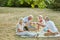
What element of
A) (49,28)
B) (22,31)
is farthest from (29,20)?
(49,28)

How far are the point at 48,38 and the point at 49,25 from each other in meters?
0.44

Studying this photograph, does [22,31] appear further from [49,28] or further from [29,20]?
[49,28]

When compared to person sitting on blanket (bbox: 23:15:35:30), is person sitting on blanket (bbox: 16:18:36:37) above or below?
below

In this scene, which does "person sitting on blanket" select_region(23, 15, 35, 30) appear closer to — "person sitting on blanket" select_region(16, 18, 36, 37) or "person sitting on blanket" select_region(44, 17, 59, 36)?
"person sitting on blanket" select_region(16, 18, 36, 37)

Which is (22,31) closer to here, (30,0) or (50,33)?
(50,33)

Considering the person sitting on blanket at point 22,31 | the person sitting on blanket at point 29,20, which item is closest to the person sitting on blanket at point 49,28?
the person sitting on blanket at point 22,31

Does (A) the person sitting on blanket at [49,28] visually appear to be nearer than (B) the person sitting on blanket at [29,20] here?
Yes

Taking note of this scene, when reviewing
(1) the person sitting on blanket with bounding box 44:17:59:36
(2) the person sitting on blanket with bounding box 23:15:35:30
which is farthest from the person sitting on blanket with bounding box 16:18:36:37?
(1) the person sitting on blanket with bounding box 44:17:59:36

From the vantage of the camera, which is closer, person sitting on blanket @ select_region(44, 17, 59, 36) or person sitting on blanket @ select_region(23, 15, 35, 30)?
person sitting on blanket @ select_region(44, 17, 59, 36)

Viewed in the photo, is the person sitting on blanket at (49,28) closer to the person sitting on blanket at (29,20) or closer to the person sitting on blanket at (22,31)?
the person sitting on blanket at (22,31)

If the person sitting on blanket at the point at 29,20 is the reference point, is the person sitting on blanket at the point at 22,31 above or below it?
below

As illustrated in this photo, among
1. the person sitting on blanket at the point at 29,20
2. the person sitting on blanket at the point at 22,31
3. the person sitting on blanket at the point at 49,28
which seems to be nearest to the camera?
the person sitting on blanket at the point at 49,28

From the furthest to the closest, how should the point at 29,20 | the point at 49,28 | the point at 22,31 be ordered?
the point at 29,20 < the point at 22,31 < the point at 49,28

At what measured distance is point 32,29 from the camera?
7.56m
